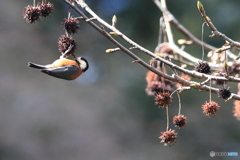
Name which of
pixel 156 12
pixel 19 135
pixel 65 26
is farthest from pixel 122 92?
pixel 65 26

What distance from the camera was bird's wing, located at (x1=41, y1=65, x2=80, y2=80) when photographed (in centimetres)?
184

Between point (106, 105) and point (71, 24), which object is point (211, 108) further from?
point (106, 105)

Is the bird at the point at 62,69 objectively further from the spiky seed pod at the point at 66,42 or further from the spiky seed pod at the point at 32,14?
the spiky seed pod at the point at 32,14

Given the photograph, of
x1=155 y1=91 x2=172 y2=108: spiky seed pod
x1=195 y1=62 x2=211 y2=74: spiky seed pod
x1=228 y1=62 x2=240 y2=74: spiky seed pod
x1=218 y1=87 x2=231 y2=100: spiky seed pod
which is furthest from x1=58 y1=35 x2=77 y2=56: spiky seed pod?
x1=228 y1=62 x2=240 y2=74: spiky seed pod

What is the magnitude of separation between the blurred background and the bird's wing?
17.0ft

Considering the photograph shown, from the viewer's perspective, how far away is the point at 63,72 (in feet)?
6.18

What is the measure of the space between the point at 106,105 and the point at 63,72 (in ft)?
21.4

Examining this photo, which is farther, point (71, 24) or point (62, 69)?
point (62, 69)

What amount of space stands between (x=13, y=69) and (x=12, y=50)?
1.51ft

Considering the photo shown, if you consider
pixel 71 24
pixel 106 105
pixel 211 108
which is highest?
pixel 106 105

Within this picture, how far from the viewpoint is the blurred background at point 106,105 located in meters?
7.49

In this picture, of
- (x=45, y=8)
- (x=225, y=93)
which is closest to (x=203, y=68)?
(x=225, y=93)

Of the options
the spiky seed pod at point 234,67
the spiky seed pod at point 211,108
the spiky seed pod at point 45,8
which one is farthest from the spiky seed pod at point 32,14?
the spiky seed pod at point 234,67

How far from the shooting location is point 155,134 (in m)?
7.85
